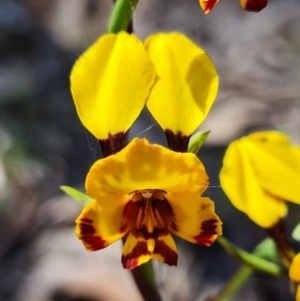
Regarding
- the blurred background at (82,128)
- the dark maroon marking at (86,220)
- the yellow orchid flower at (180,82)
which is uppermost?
the yellow orchid flower at (180,82)

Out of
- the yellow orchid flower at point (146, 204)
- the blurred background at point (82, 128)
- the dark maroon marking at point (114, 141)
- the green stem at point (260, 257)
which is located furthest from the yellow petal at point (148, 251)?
the blurred background at point (82, 128)

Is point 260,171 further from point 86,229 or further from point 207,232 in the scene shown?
point 86,229

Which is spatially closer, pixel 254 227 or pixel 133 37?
pixel 133 37

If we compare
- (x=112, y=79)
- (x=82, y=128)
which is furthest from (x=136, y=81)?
(x=82, y=128)

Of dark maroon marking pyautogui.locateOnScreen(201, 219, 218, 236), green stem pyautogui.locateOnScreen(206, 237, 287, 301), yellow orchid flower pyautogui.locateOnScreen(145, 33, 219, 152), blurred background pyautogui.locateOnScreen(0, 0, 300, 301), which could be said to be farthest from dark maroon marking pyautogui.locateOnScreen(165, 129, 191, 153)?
blurred background pyautogui.locateOnScreen(0, 0, 300, 301)

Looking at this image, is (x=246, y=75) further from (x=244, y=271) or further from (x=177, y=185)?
(x=177, y=185)

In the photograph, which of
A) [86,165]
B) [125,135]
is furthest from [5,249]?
[125,135]

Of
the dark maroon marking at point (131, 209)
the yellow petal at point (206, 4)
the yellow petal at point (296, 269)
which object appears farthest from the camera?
the yellow petal at point (296, 269)

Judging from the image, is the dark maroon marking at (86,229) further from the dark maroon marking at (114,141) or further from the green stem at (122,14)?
the green stem at (122,14)
